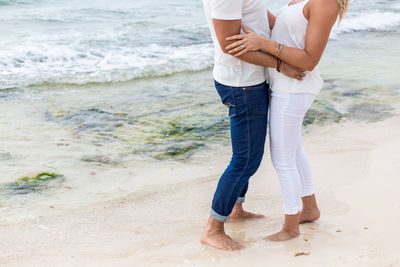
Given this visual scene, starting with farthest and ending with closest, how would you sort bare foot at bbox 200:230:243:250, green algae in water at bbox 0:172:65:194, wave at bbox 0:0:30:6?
1. wave at bbox 0:0:30:6
2. green algae in water at bbox 0:172:65:194
3. bare foot at bbox 200:230:243:250

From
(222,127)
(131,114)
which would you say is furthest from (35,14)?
(222,127)

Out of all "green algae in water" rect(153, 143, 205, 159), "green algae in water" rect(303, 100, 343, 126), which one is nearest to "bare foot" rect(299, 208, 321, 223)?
"green algae in water" rect(153, 143, 205, 159)

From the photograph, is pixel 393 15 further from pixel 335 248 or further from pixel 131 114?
pixel 335 248

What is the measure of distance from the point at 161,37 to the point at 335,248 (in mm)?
10429

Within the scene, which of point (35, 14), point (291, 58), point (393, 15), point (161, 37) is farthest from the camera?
point (393, 15)

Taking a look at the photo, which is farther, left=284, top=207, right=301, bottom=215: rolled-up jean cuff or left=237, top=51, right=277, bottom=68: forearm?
left=284, top=207, right=301, bottom=215: rolled-up jean cuff

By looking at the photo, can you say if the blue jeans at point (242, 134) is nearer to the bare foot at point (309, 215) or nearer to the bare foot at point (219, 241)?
the bare foot at point (219, 241)

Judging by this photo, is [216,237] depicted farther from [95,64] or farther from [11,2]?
[11,2]

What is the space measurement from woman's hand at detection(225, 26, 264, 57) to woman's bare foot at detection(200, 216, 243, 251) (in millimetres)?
1074

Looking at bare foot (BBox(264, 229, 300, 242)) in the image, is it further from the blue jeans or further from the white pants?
the blue jeans

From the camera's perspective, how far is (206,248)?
3.01 metres

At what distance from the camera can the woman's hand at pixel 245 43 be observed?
2576 millimetres

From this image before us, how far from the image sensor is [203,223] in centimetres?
347

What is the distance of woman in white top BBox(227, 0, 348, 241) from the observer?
8.52 feet
